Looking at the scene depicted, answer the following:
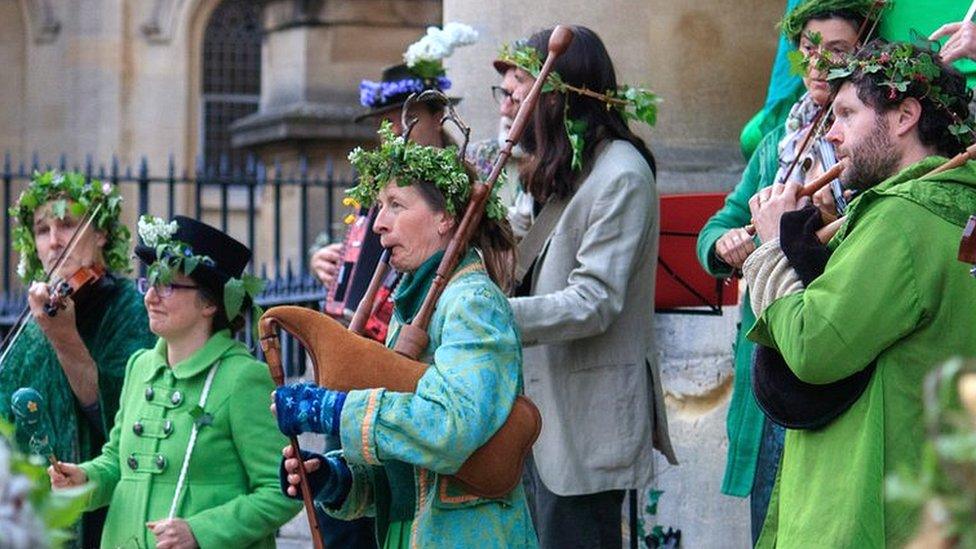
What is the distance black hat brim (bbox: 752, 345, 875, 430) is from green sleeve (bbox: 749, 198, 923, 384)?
0.29ft

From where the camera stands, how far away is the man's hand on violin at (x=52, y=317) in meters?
6.68

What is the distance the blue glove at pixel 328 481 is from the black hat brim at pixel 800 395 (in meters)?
1.05

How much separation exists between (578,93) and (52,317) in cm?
188

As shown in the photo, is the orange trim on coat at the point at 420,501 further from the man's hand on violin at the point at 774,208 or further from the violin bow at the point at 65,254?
the violin bow at the point at 65,254

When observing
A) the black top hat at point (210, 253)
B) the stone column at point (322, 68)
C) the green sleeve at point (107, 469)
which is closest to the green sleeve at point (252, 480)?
the black top hat at point (210, 253)

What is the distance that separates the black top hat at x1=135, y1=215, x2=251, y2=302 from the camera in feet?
20.0

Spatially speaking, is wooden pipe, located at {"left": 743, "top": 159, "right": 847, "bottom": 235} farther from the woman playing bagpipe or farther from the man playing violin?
the man playing violin

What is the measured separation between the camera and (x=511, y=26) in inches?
326

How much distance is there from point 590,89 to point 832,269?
1.89 m

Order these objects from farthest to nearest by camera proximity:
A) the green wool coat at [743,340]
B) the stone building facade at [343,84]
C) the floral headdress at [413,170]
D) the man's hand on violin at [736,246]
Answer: the stone building facade at [343,84]
the green wool coat at [743,340]
the man's hand on violin at [736,246]
the floral headdress at [413,170]

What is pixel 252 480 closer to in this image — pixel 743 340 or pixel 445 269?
pixel 445 269

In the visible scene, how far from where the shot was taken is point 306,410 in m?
4.71

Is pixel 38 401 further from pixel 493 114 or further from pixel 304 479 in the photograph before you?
pixel 493 114

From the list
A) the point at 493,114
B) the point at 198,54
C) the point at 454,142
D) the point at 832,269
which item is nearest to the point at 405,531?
the point at 832,269
